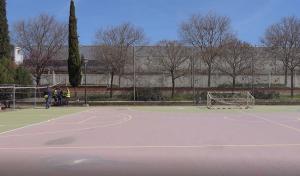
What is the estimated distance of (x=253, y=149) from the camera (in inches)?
543

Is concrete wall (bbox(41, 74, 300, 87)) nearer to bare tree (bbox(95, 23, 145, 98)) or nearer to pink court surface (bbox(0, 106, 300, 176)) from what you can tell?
bare tree (bbox(95, 23, 145, 98))

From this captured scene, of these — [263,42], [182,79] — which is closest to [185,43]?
[182,79]

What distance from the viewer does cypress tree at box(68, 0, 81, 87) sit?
51.0 m

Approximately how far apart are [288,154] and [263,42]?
44887 mm

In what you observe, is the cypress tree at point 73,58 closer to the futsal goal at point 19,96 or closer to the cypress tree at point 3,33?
the futsal goal at point 19,96

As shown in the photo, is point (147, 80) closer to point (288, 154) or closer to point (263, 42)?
point (263, 42)

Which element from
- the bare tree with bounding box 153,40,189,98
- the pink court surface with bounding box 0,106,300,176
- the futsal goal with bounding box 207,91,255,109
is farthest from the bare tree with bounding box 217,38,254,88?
the pink court surface with bounding box 0,106,300,176

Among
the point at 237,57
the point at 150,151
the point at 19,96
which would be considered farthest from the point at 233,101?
the point at 150,151

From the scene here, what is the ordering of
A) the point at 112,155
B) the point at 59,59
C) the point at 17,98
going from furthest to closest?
the point at 59,59 < the point at 17,98 < the point at 112,155

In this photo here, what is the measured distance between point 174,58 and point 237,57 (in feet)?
21.6

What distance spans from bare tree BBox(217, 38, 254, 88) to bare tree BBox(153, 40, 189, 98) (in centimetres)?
410

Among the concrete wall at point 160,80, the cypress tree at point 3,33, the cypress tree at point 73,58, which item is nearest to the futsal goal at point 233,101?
the concrete wall at point 160,80

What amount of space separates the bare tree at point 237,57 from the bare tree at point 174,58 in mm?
4097

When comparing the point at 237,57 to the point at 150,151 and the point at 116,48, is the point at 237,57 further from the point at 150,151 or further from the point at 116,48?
the point at 150,151
